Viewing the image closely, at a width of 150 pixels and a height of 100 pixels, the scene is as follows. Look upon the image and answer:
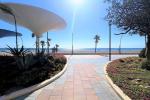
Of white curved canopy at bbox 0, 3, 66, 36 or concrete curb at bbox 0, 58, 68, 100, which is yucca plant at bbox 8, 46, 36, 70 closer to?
concrete curb at bbox 0, 58, 68, 100

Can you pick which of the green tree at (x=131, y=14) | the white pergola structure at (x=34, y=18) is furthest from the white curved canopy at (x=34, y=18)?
the green tree at (x=131, y=14)

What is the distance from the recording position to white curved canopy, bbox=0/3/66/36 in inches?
813

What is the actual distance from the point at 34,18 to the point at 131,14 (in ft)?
34.3

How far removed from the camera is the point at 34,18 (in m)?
22.6

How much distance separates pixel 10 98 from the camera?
10359 mm

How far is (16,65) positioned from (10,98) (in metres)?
6.21

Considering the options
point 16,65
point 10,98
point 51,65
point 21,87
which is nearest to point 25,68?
point 16,65

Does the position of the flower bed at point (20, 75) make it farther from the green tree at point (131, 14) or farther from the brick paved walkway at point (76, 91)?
the green tree at point (131, 14)

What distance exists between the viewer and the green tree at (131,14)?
41.5 feet

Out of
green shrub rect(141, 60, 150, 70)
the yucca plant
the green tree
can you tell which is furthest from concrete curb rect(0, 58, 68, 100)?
green shrub rect(141, 60, 150, 70)

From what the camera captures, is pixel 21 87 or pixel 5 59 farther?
pixel 5 59

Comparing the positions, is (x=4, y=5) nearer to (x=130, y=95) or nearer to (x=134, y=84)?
(x=134, y=84)

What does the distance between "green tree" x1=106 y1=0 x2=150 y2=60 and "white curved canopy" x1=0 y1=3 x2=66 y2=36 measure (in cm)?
607

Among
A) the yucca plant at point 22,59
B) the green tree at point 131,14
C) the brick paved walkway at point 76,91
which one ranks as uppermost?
the green tree at point 131,14
